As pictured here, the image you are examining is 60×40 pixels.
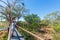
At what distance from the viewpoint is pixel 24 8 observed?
9.05 meters

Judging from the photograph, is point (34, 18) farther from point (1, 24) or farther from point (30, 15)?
point (1, 24)

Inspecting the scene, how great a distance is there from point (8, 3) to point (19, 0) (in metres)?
0.71

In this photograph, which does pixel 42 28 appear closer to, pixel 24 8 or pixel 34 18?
pixel 34 18

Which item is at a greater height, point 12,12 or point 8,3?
point 8,3

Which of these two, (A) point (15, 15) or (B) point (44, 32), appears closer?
(A) point (15, 15)

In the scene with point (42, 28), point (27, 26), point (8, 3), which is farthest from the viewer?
point (42, 28)

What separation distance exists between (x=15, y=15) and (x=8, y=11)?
70 cm

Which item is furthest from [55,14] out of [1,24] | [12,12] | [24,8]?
[1,24]

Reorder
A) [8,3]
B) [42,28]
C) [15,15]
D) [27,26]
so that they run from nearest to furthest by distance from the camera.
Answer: [8,3], [15,15], [27,26], [42,28]

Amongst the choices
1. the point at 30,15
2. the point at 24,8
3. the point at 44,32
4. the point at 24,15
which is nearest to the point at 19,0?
the point at 24,8

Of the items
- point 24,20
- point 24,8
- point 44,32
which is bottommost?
point 44,32

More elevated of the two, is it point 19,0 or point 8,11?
point 19,0

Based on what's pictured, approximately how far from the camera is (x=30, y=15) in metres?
10.4

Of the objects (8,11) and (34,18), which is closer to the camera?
(8,11)
